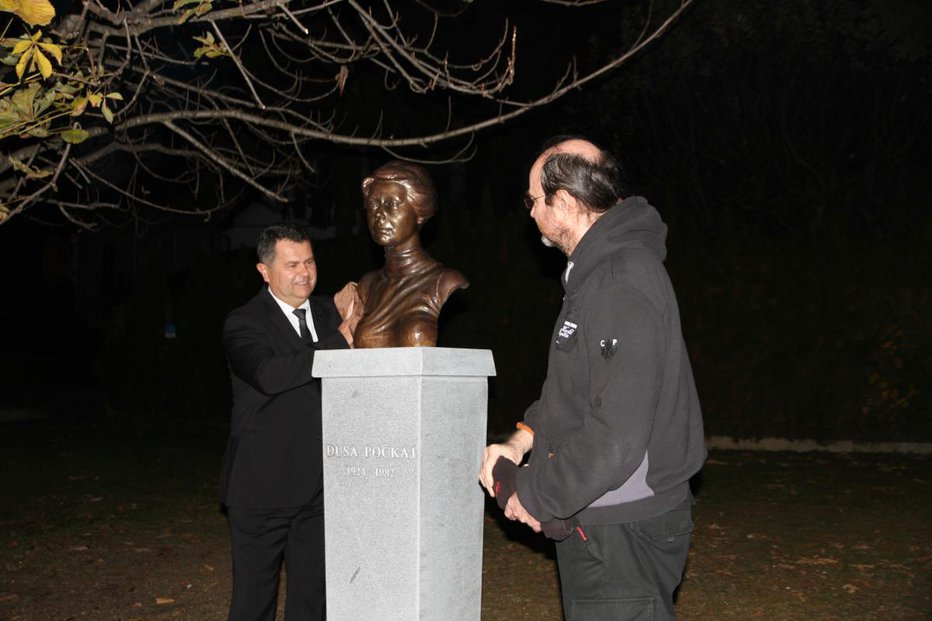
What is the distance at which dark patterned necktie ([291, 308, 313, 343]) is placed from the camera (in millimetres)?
4758

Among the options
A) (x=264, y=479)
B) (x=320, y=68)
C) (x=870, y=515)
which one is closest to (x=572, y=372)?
(x=264, y=479)

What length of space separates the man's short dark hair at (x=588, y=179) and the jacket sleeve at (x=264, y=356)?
71.1 inches

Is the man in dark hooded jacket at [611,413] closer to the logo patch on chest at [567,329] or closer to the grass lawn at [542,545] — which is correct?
the logo patch on chest at [567,329]

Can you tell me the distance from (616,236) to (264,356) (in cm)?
215

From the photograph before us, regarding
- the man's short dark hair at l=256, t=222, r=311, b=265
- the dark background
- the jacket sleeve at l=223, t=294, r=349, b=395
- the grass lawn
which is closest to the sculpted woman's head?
the man's short dark hair at l=256, t=222, r=311, b=265

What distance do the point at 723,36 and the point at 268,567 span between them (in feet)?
42.5

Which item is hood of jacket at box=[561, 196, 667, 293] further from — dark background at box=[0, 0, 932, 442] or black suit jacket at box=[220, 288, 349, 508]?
dark background at box=[0, 0, 932, 442]

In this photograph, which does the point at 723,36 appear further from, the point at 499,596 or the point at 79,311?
the point at 79,311

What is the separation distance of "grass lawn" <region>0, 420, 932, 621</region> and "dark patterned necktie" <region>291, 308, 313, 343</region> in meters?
2.57

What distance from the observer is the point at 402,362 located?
400 centimetres

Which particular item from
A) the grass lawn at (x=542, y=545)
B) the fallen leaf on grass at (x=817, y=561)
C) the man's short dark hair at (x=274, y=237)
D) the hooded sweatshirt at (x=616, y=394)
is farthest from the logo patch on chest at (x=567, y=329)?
the fallen leaf on grass at (x=817, y=561)

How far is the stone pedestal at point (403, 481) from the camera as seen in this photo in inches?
157

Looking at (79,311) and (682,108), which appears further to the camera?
(79,311)

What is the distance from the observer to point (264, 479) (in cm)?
441
